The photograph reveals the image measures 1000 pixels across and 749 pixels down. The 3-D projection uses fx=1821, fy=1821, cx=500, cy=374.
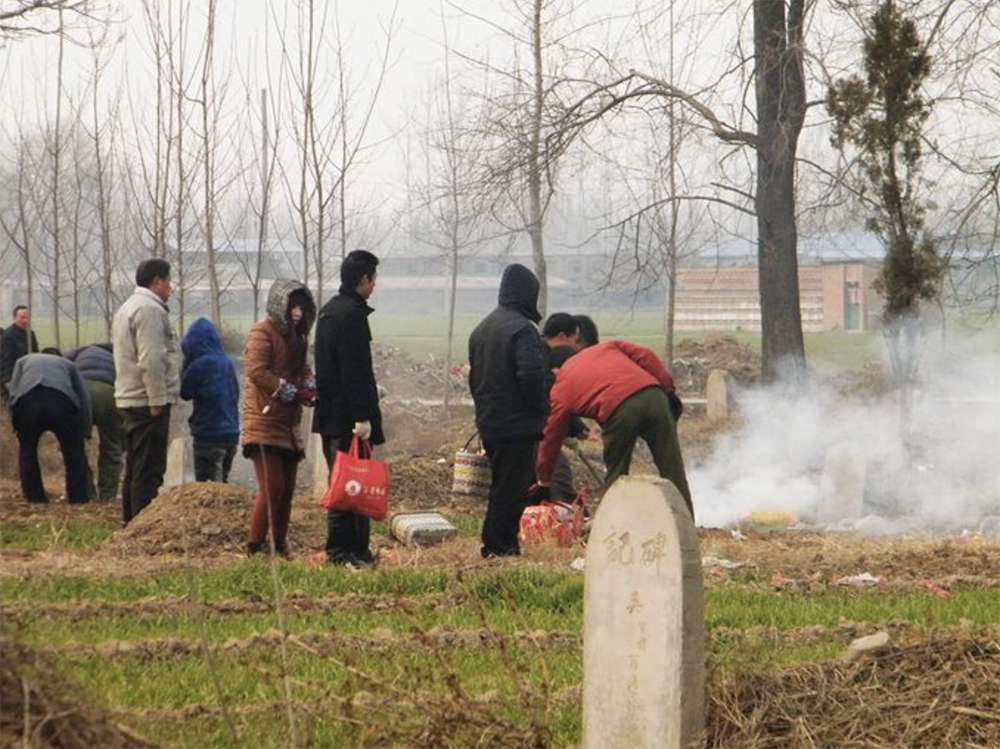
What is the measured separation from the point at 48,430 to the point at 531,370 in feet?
21.5

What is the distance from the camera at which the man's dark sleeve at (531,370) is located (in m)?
11.6

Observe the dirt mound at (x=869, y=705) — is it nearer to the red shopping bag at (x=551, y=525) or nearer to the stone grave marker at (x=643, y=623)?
the stone grave marker at (x=643, y=623)

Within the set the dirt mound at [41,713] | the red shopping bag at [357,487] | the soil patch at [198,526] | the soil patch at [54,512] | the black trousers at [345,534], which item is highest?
the dirt mound at [41,713]

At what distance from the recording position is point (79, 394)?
1666 cm

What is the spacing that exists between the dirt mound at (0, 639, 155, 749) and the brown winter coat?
274 inches

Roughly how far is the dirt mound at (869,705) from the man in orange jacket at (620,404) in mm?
5396

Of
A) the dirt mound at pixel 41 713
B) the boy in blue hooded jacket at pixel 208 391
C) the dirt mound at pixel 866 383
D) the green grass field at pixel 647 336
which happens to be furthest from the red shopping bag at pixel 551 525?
the dirt mound at pixel 866 383

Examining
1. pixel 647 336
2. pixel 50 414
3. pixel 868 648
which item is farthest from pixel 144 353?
pixel 647 336

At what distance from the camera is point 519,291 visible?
11.9 m

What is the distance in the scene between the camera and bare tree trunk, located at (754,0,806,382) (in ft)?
78.2

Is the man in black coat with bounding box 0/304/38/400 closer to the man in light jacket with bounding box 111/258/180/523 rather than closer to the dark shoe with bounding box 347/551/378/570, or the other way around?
the man in light jacket with bounding box 111/258/180/523

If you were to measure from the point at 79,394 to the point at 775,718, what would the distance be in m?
11.8

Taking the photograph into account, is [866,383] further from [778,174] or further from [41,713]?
[41,713]

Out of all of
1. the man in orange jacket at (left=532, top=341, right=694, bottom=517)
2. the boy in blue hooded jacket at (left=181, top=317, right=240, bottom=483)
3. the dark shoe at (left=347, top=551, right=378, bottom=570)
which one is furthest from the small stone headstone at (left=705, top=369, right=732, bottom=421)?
the dark shoe at (left=347, top=551, right=378, bottom=570)
